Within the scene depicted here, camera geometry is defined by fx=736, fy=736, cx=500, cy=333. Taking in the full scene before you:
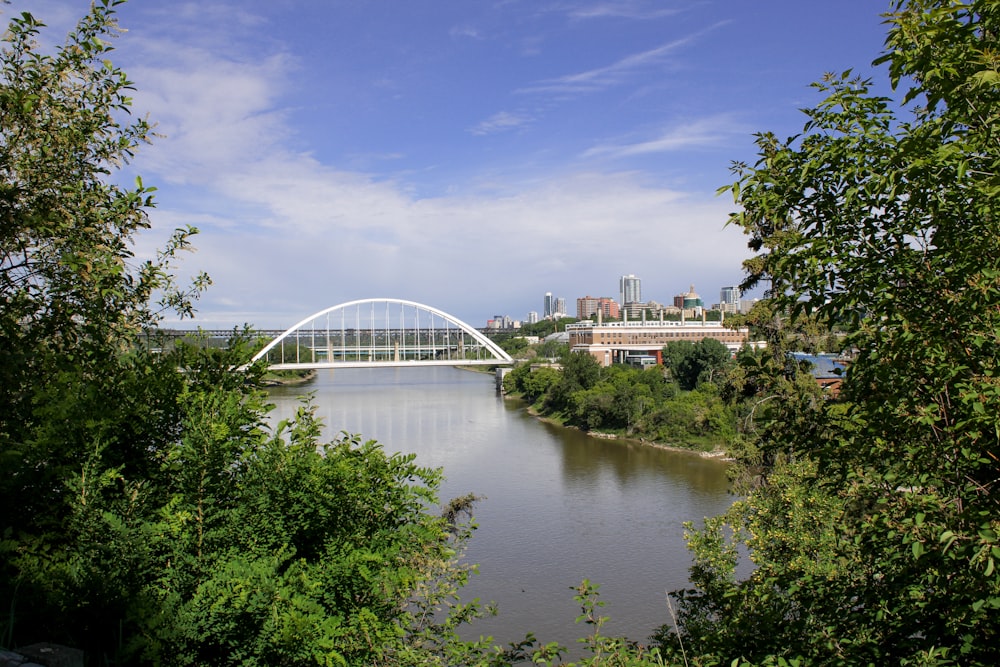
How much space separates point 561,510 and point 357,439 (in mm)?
10284

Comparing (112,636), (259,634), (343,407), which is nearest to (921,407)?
(259,634)

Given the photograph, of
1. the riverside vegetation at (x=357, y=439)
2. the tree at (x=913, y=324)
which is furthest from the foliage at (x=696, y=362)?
the tree at (x=913, y=324)

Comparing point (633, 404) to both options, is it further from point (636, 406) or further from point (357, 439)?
point (357, 439)

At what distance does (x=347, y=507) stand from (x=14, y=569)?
1225mm

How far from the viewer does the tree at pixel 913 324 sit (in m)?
2.07

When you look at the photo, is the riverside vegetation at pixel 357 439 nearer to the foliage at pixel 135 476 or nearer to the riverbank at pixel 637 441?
the foliage at pixel 135 476

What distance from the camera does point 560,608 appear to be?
8984mm

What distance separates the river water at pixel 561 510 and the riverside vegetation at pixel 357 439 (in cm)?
97

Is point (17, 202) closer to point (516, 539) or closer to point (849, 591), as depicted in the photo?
point (849, 591)

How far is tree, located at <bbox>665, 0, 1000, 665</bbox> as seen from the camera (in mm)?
2070

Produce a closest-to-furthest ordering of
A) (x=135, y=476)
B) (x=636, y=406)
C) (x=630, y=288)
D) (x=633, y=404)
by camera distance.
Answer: (x=135, y=476), (x=636, y=406), (x=633, y=404), (x=630, y=288)

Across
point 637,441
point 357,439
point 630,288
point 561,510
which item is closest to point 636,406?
point 637,441

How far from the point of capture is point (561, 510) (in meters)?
13.6

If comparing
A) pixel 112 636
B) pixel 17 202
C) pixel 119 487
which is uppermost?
pixel 17 202
